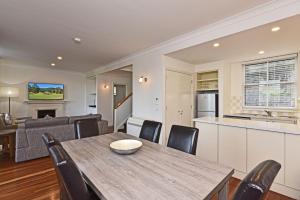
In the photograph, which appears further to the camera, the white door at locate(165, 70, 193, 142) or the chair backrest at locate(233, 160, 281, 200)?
the white door at locate(165, 70, 193, 142)

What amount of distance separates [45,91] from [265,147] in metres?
7.36

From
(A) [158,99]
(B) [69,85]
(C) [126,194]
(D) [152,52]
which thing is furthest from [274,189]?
(B) [69,85]

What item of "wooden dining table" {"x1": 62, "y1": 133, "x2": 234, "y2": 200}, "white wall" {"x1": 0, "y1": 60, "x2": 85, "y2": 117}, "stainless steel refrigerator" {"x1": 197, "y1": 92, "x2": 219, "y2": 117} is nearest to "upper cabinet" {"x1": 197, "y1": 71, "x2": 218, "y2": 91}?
"stainless steel refrigerator" {"x1": 197, "y1": 92, "x2": 219, "y2": 117}

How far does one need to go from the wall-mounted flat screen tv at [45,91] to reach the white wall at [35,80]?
20cm

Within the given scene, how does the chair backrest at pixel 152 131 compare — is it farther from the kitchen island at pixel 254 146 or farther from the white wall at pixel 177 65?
the white wall at pixel 177 65

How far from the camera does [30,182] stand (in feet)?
7.82

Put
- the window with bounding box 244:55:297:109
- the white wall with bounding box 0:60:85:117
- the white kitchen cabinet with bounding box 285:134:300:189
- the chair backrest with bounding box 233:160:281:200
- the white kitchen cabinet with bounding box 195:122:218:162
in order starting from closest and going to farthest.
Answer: the chair backrest with bounding box 233:160:281:200
the white kitchen cabinet with bounding box 285:134:300:189
the white kitchen cabinet with bounding box 195:122:218:162
the window with bounding box 244:55:297:109
the white wall with bounding box 0:60:85:117

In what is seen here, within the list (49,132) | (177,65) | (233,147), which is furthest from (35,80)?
(233,147)

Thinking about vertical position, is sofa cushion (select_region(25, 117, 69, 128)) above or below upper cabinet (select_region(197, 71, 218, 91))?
below

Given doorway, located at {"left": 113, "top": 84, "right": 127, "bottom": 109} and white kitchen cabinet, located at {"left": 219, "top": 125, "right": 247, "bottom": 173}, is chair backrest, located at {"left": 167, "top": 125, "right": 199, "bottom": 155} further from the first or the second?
doorway, located at {"left": 113, "top": 84, "right": 127, "bottom": 109}

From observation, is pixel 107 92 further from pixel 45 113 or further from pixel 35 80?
pixel 35 80

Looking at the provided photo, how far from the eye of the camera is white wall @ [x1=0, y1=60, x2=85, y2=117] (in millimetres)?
5699

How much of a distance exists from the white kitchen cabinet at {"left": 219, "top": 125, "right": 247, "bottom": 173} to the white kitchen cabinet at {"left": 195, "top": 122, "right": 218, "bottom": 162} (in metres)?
0.09

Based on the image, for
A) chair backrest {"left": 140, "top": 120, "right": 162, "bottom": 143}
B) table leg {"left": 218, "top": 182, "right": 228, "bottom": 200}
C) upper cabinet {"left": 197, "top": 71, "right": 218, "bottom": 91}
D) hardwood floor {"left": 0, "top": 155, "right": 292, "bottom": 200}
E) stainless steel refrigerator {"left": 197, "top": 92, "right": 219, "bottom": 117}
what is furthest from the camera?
upper cabinet {"left": 197, "top": 71, "right": 218, "bottom": 91}
